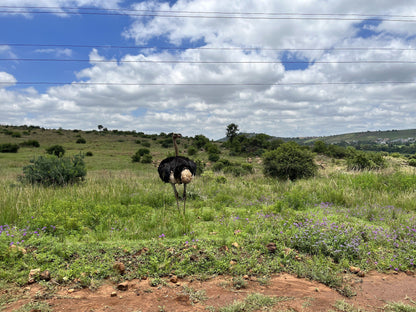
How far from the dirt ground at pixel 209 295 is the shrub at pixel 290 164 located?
11.2 m

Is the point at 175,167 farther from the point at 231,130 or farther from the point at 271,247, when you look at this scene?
the point at 231,130

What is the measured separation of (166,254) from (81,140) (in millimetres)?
47109

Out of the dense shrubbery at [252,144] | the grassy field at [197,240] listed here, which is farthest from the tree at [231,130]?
the grassy field at [197,240]

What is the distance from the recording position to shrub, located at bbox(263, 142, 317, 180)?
14523 millimetres

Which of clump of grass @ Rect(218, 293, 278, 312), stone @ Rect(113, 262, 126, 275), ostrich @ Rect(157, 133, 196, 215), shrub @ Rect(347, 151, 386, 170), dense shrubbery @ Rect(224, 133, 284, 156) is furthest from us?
dense shrubbery @ Rect(224, 133, 284, 156)

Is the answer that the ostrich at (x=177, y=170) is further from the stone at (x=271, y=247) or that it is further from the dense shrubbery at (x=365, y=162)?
the dense shrubbery at (x=365, y=162)

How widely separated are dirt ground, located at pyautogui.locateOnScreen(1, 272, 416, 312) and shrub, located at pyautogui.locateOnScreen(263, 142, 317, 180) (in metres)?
11.2

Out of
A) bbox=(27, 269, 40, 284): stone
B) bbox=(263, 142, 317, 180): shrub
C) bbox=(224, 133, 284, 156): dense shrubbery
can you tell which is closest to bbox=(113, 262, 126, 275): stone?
bbox=(27, 269, 40, 284): stone

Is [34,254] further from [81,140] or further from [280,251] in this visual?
[81,140]

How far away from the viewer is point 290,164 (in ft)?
47.9

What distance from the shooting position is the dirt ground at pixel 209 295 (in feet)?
9.60

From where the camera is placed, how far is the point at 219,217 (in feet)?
20.4

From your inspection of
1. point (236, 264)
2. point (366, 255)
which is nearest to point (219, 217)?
point (236, 264)

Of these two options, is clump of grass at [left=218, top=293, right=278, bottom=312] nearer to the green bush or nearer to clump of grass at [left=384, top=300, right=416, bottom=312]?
clump of grass at [left=384, top=300, right=416, bottom=312]
